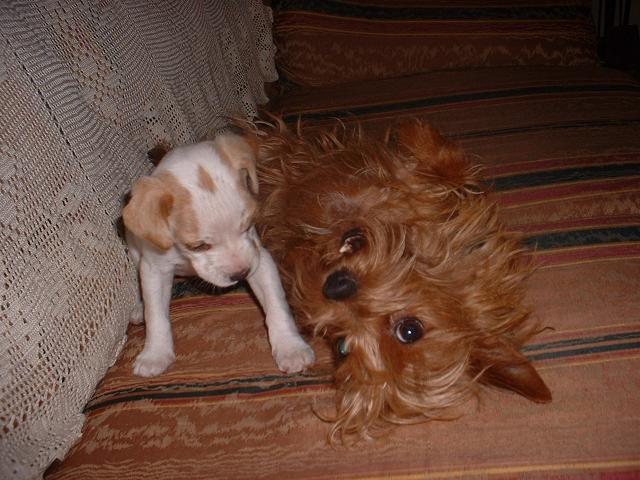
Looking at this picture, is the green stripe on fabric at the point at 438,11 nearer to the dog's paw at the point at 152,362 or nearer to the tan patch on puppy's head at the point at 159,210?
the tan patch on puppy's head at the point at 159,210

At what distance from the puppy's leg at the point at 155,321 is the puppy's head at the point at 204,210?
7 centimetres

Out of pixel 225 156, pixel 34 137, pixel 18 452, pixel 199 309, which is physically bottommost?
pixel 199 309

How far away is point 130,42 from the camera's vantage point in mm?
1494

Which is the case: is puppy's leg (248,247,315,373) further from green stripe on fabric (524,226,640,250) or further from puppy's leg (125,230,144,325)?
green stripe on fabric (524,226,640,250)

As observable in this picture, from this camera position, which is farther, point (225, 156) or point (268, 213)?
point (268, 213)

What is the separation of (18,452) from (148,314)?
1.35 feet

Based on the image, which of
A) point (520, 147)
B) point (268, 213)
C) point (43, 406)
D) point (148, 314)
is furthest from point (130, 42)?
point (520, 147)

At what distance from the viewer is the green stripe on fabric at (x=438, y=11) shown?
2.51 metres

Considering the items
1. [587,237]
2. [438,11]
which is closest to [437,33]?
[438,11]

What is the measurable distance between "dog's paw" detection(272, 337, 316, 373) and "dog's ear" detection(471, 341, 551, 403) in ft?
1.20

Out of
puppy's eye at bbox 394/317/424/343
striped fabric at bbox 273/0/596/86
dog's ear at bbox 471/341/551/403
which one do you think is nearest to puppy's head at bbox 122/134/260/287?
puppy's eye at bbox 394/317/424/343

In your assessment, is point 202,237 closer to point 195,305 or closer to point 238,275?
point 238,275

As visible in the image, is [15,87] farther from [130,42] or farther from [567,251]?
[567,251]

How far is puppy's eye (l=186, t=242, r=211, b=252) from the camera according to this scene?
4.18ft
